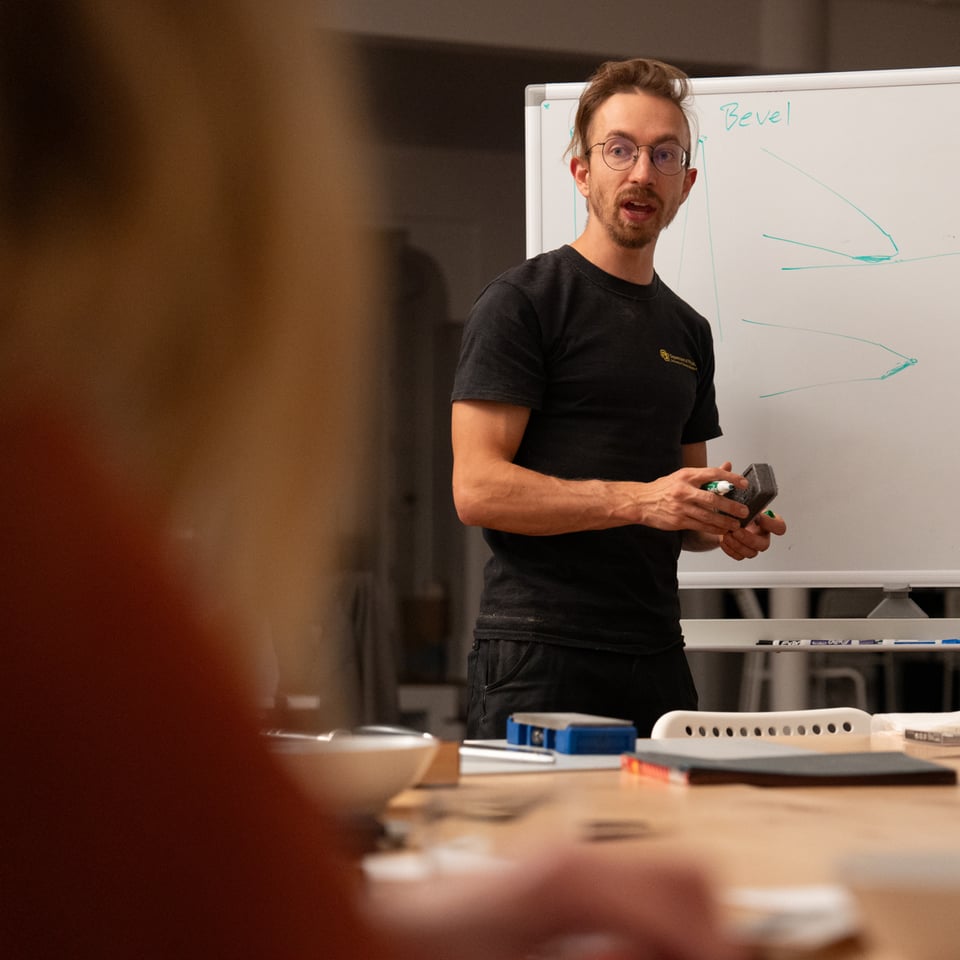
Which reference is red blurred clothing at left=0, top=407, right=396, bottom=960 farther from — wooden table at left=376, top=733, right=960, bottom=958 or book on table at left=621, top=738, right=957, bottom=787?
book on table at left=621, top=738, right=957, bottom=787

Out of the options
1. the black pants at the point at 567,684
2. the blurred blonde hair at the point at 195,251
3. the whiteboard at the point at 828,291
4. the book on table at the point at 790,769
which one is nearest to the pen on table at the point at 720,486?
the black pants at the point at 567,684

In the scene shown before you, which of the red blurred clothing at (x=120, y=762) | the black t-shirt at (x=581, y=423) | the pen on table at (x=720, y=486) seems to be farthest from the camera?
the black t-shirt at (x=581, y=423)

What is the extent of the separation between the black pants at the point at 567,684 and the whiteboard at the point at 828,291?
599mm

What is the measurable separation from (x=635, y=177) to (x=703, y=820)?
160 cm

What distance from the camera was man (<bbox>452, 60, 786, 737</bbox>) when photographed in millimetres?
1976

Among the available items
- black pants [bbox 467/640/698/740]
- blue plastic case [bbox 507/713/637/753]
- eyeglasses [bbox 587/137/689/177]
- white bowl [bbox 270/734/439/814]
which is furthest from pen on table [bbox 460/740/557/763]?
eyeglasses [bbox 587/137/689/177]

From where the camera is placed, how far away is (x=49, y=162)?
0.36 metres

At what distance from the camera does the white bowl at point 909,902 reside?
1.60ft

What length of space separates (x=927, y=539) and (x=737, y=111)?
3.23 feet

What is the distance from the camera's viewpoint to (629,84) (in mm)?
2355

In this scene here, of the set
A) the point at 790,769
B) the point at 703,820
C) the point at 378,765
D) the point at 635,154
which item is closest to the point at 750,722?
the point at 790,769

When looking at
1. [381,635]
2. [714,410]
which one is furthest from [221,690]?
[381,635]

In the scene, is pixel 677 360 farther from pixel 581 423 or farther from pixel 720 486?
pixel 720 486

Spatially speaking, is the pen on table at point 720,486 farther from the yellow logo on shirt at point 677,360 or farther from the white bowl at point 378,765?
the white bowl at point 378,765
